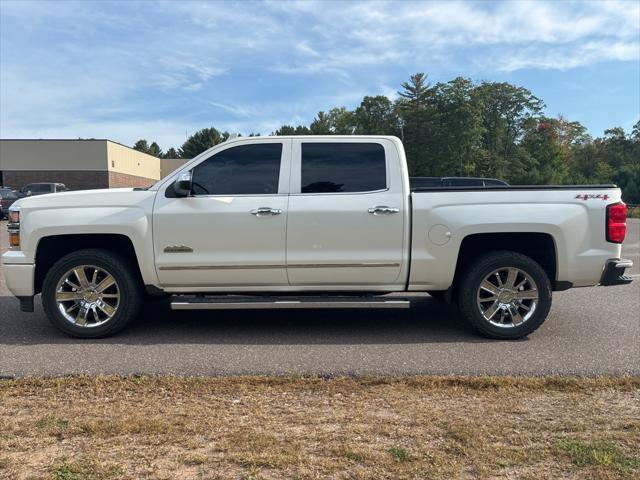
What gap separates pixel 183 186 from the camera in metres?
5.23

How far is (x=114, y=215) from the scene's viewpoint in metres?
5.24

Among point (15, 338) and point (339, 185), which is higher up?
point (339, 185)

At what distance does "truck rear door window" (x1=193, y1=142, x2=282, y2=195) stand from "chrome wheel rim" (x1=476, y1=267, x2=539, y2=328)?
2.37 meters

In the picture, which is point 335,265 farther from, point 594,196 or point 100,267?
point 594,196

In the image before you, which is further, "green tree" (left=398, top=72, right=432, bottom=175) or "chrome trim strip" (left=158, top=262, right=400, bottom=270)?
"green tree" (left=398, top=72, right=432, bottom=175)

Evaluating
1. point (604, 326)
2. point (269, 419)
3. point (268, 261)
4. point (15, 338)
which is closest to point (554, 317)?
point (604, 326)

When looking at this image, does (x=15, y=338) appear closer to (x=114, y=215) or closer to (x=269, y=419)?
(x=114, y=215)

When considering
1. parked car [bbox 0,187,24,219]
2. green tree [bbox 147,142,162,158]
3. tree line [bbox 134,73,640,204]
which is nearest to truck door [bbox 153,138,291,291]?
parked car [bbox 0,187,24,219]

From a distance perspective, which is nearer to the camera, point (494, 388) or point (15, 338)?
point (494, 388)

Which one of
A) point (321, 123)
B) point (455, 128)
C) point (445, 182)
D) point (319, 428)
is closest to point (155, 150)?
point (321, 123)

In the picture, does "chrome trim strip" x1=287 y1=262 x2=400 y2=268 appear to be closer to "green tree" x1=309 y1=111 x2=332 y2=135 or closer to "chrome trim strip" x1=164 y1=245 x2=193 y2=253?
"chrome trim strip" x1=164 y1=245 x2=193 y2=253

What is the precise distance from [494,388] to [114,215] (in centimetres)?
382

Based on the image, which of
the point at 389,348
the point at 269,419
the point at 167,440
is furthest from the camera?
the point at 389,348

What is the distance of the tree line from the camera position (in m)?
68.6
